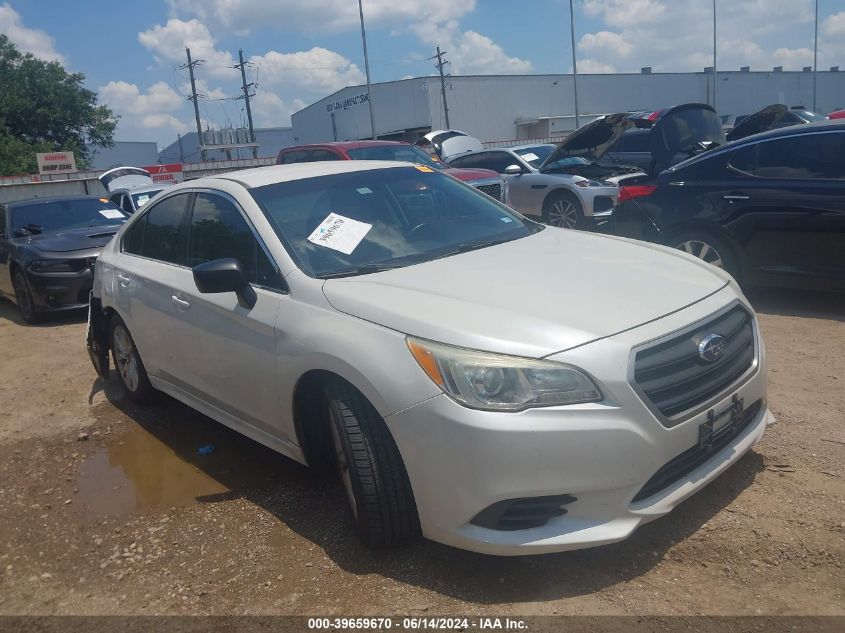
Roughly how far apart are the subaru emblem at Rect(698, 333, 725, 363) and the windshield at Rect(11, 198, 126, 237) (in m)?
8.72

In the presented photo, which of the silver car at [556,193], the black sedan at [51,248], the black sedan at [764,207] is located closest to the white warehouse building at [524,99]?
the silver car at [556,193]

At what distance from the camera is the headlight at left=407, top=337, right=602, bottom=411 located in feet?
8.79

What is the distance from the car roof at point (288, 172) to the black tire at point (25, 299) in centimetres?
532

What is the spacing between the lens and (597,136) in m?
10.7

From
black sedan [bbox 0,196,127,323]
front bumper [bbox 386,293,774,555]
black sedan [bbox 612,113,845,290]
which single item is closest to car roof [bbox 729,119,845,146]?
black sedan [bbox 612,113,845,290]

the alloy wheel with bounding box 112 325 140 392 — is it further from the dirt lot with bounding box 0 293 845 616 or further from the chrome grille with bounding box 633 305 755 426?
the chrome grille with bounding box 633 305 755 426

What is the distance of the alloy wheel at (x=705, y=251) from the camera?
6.66 metres

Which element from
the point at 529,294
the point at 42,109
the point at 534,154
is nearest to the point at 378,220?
the point at 529,294

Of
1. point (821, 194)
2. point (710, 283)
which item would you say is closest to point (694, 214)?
point (821, 194)

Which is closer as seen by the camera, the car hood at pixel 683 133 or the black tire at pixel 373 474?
the black tire at pixel 373 474

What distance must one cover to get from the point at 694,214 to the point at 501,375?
15.4 ft

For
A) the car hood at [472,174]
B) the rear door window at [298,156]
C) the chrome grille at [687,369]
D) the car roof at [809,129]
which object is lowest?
the chrome grille at [687,369]

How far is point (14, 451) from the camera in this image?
4988mm

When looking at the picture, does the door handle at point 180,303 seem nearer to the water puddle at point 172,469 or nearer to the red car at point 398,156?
the water puddle at point 172,469
